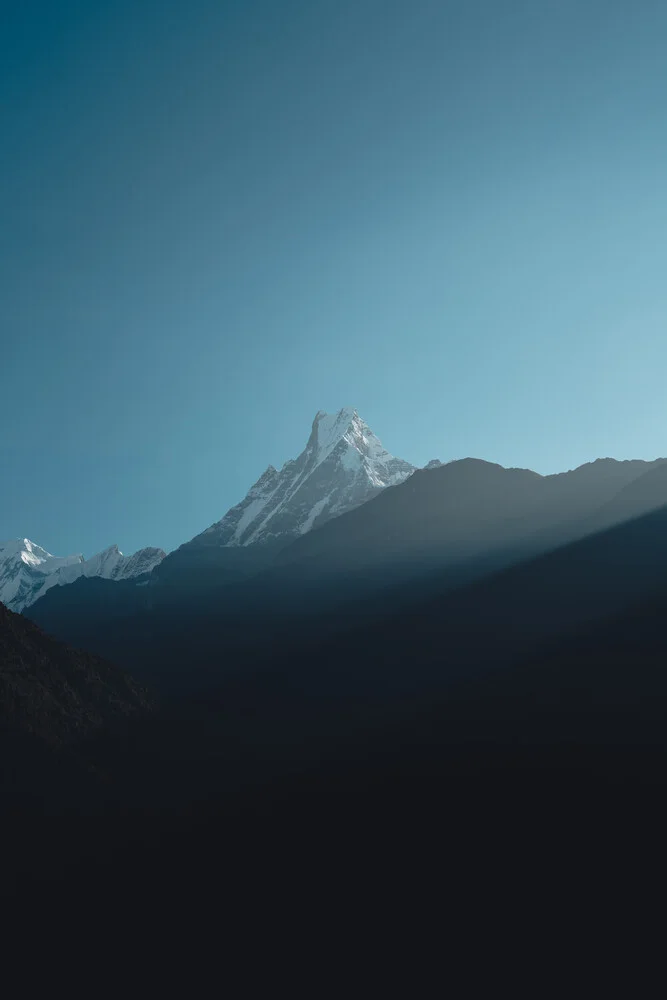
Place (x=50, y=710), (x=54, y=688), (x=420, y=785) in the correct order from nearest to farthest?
(x=420, y=785), (x=50, y=710), (x=54, y=688)

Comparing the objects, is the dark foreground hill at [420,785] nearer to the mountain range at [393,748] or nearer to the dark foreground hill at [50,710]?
the mountain range at [393,748]

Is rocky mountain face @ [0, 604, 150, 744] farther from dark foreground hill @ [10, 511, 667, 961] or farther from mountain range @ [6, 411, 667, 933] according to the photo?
dark foreground hill @ [10, 511, 667, 961]

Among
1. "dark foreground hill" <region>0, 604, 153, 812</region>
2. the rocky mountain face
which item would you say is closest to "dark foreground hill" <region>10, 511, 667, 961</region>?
"dark foreground hill" <region>0, 604, 153, 812</region>

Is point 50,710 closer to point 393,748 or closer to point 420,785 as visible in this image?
point 393,748

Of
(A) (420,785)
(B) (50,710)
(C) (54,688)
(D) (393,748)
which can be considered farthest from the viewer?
(C) (54,688)

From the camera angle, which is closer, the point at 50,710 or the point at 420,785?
the point at 420,785

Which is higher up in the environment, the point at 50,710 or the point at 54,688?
the point at 54,688

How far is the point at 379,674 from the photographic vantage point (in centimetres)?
15262

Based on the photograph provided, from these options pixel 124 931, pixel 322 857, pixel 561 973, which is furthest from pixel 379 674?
pixel 561 973

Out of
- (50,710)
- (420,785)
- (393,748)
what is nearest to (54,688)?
(50,710)

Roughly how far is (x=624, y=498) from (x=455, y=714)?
110 m

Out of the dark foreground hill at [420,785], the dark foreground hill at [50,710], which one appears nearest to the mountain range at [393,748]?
the dark foreground hill at [420,785]

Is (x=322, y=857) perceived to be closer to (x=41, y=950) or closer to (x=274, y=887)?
(x=274, y=887)

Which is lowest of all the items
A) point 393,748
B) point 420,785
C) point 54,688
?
point 420,785
